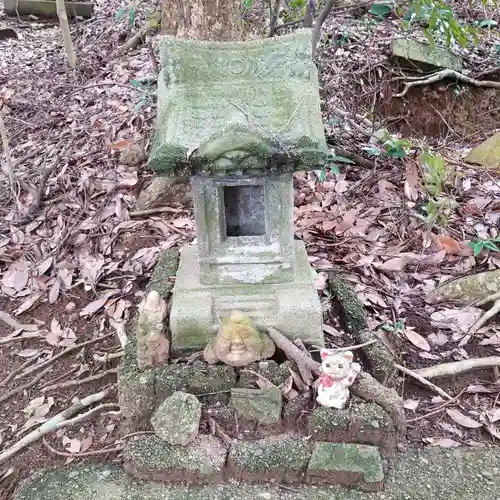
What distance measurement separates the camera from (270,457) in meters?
2.43

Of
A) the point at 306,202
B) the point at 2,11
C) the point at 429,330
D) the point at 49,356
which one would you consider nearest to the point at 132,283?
the point at 49,356

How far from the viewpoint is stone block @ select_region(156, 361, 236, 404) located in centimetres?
262

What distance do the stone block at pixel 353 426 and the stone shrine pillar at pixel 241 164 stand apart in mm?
431

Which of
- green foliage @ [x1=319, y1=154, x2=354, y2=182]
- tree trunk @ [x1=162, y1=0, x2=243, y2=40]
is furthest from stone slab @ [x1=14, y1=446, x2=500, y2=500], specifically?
tree trunk @ [x1=162, y1=0, x2=243, y2=40]

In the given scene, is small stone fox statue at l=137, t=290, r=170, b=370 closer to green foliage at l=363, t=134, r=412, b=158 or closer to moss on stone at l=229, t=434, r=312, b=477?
moss on stone at l=229, t=434, r=312, b=477

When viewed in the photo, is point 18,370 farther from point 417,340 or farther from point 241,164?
point 417,340

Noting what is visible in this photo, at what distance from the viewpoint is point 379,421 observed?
8.07 feet

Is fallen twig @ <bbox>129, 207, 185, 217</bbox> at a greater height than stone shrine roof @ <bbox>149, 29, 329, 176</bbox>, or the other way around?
stone shrine roof @ <bbox>149, 29, 329, 176</bbox>

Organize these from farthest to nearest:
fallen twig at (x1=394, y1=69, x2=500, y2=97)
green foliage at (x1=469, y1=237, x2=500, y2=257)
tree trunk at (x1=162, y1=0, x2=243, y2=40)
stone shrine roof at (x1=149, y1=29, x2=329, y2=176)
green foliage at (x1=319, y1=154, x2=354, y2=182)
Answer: fallen twig at (x1=394, y1=69, x2=500, y2=97) < green foliage at (x1=319, y1=154, x2=354, y2=182) < tree trunk at (x1=162, y1=0, x2=243, y2=40) < green foliage at (x1=469, y1=237, x2=500, y2=257) < stone shrine roof at (x1=149, y1=29, x2=329, y2=176)

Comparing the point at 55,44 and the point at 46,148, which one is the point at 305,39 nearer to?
the point at 46,148

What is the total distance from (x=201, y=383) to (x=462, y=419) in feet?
4.32

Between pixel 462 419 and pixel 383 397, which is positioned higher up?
pixel 383 397

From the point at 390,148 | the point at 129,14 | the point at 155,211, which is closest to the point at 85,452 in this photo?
the point at 155,211

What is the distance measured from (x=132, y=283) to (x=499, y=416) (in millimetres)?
2364
